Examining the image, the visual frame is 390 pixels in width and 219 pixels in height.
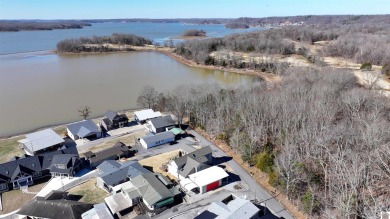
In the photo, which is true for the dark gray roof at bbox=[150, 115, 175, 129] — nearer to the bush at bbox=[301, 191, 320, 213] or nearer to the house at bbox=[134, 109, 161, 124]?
the house at bbox=[134, 109, 161, 124]

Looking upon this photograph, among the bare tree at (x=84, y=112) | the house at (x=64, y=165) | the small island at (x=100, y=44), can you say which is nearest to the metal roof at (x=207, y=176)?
the house at (x=64, y=165)

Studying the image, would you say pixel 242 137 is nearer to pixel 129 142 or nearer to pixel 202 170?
pixel 202 170

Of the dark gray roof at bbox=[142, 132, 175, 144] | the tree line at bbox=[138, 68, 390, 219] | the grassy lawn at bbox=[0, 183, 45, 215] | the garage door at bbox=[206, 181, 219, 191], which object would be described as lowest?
the grassy lawn at bbox=[0, 183, 45, 215]

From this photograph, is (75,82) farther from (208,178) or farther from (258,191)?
(258,191)

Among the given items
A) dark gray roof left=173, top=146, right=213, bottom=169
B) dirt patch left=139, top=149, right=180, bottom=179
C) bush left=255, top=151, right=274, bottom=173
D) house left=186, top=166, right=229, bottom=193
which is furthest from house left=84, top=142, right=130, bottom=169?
bush left=255, top=151, right=274, bottom=173

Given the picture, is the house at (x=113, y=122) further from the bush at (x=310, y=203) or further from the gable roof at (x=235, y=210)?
the bush at (x=310, y=203)

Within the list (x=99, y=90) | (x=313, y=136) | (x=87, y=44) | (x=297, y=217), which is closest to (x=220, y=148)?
(x=313, y=136)
